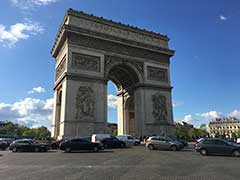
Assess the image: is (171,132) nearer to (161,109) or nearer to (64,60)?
(161,109)

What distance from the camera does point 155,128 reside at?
34.1 meters

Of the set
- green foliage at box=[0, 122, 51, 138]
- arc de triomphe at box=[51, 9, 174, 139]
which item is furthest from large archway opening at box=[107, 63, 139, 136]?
green foliage at box=[0, 122, 51, 138]

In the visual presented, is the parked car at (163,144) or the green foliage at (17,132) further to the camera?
the green foliage at (17,132)

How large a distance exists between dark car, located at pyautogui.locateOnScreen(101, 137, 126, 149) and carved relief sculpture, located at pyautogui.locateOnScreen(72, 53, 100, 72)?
11650 millimetres

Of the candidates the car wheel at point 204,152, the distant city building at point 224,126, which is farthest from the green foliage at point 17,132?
the distant city building at point 224,126

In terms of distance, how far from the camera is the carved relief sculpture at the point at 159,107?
35.2 metres

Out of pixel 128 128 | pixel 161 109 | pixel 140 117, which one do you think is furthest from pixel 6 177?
pixel 128 128

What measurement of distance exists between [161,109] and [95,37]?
47.8ft

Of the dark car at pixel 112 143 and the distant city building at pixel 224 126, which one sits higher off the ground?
the distant city building at pixel 224 126

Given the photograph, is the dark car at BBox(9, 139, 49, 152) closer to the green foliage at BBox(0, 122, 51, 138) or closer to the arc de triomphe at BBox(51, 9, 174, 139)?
the arc de triomphe at BBox(51, 9, 174, 139)

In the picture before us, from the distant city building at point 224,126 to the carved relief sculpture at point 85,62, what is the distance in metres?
102

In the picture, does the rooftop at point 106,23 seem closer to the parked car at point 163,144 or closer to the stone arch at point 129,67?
the stone arch at point 129,67

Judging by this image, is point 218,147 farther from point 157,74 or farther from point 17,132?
point 17,132

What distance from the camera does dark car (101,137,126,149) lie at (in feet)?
78.1
